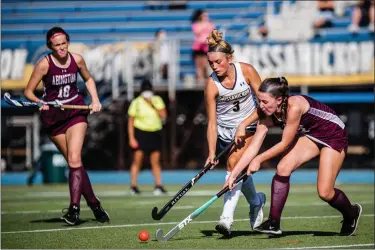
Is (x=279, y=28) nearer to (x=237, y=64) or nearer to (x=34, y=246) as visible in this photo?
(x=237, y=64)

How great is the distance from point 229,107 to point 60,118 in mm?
2193

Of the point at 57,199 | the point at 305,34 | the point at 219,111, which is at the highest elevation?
the point at 305,34

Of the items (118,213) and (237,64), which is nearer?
(237,64)

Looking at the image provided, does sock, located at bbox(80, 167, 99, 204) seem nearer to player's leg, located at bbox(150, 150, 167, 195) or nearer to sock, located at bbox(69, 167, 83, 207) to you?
sock, located at bbox(69, 167, 83, 207)

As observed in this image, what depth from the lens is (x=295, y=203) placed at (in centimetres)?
1452

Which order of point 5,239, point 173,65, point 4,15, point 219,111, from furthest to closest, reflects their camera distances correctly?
point 4,15, point 173,65, point 219,111, point 5,239

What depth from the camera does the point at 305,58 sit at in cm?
2256

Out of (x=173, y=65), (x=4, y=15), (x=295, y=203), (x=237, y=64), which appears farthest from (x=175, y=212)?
(x=4, y=15)

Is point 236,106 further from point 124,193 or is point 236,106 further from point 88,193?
point 124,193

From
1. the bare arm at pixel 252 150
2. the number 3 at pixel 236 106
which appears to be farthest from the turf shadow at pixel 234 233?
the number 3 at pixel 236 106

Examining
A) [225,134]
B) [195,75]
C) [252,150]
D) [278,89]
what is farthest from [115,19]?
[278,89]

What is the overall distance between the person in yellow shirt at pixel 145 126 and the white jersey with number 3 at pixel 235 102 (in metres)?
7.61

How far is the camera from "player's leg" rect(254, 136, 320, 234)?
370 inches

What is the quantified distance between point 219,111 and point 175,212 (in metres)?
3.00
